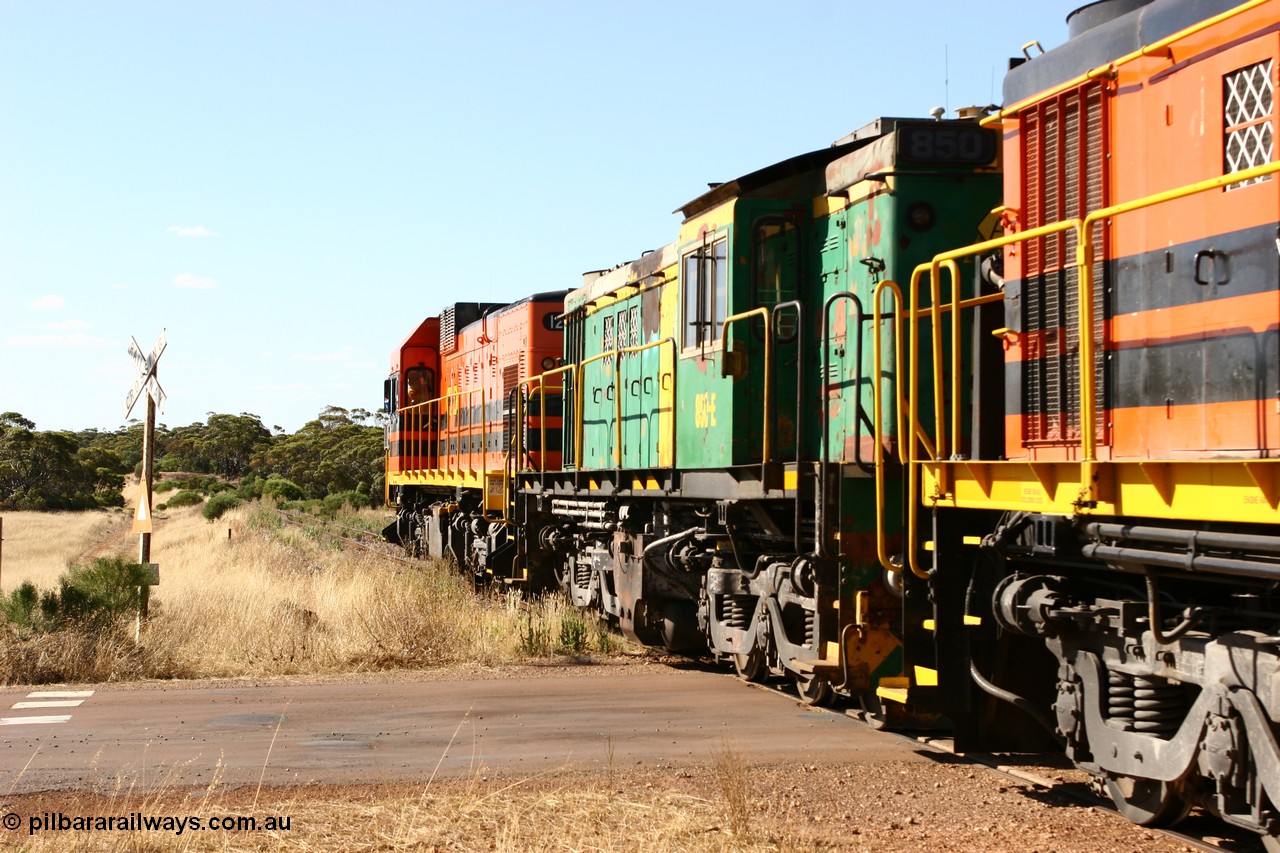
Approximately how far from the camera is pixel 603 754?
27.6 feet

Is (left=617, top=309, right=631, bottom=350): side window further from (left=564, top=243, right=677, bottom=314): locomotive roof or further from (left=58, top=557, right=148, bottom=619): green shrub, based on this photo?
(left=58, top=557, right=148, bottom=619): green shrub

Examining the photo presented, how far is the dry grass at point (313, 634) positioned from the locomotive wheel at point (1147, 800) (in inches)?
280

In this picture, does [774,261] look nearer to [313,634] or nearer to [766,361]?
[766,361]

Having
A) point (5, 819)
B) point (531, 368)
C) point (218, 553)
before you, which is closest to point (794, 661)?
point (5, 819)

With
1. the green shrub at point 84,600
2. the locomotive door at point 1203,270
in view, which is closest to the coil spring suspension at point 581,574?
the green shrub at point 84,600

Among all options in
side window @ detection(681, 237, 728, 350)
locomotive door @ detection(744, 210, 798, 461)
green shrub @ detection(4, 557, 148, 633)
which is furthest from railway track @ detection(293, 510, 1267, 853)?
green shrub @ detection(4, 557, 148, 633)

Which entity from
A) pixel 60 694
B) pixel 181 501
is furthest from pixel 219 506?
pixel 60 694

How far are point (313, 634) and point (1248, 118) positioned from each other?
1008 centimetres

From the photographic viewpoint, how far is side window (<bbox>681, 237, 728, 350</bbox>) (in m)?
10.7

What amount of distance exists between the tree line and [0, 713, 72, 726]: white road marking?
5278cm

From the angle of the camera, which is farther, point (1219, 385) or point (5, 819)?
point (5, 819)

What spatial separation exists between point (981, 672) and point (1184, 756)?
1926mm

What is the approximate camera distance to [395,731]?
9219 millimetres

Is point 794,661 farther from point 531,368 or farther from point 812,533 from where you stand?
point 531,368
